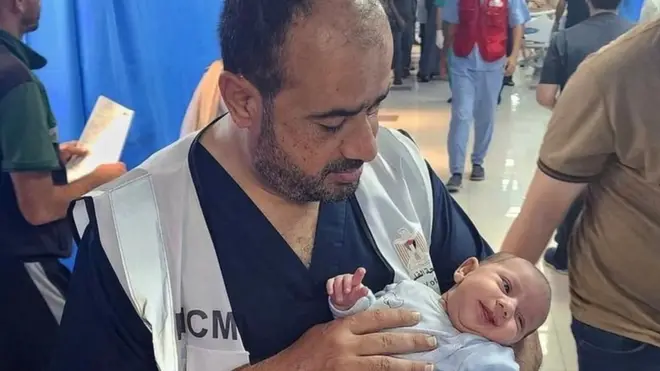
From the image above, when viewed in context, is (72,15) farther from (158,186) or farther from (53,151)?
(158,186)

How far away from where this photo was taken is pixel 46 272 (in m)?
1.81

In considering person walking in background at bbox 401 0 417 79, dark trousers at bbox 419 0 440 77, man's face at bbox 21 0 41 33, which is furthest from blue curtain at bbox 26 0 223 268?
dark trousers at bbox 419 0 440 77

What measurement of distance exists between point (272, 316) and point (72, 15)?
4.30ft

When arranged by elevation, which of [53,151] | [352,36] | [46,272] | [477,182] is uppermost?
[352,36]

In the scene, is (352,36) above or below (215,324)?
above

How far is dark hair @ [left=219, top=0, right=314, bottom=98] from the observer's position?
3.53ft

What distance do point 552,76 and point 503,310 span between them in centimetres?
255

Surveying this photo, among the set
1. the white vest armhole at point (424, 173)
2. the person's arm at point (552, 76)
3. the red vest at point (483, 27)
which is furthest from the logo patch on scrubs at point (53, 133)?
the red vest at point (483, 27)

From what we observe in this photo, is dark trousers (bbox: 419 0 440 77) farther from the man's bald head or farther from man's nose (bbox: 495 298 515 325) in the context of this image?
the man's bald head

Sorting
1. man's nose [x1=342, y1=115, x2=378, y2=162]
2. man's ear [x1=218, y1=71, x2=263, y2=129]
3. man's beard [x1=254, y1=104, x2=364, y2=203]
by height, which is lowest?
man's beard [x1=254, y1=104, x2=364, y2=203]

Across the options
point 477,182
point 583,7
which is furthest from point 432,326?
point 583,7

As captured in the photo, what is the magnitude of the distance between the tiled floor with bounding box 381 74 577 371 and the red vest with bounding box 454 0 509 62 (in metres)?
0.87

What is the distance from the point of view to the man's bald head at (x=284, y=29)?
107 cm

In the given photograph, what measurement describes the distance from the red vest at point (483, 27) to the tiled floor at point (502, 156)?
870 mm
